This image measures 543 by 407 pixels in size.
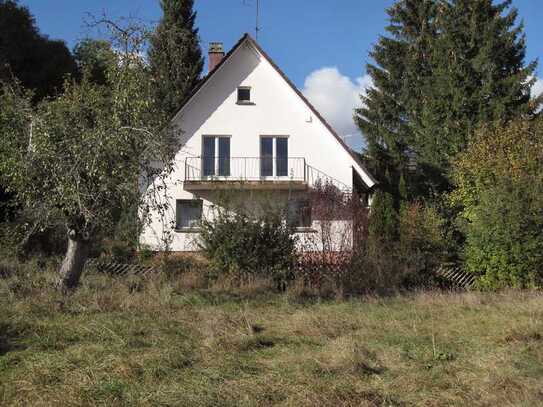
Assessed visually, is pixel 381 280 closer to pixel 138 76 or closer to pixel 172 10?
pixel 138 76

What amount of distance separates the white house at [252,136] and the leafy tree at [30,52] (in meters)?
7.64

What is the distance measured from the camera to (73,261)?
10.5 metres

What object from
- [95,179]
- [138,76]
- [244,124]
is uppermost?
[244,124]

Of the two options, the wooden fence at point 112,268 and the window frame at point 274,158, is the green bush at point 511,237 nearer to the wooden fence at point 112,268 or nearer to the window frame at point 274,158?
the wooden fence at point 112,268

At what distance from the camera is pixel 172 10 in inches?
1232

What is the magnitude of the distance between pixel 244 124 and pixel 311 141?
2.86 meters

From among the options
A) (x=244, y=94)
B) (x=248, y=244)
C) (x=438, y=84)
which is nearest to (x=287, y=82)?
(x=244, y=94)

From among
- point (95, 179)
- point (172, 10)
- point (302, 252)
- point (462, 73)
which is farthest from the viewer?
point (172, 10)

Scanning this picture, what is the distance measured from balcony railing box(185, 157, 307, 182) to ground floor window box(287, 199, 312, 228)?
527cm

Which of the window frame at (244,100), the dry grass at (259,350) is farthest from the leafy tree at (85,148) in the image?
the window frame at (244,100)

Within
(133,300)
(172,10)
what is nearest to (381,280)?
(133,300)

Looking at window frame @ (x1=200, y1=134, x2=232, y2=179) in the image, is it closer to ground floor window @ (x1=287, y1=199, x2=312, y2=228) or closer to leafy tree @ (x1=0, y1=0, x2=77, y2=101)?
ground floor window @ (x1=287, y1=199, x2=312, y2=228)

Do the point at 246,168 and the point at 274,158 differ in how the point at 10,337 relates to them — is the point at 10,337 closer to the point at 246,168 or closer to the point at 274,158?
the point at 246,168

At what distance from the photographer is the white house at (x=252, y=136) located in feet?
71.1
